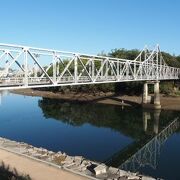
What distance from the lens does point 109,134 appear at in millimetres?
49094

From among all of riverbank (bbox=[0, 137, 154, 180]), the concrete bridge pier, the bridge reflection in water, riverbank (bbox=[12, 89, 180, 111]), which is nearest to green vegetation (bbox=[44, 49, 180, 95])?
riverbank (bbox=[12, 89, 180, 111])

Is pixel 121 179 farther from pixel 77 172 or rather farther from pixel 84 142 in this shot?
pixel 84 142

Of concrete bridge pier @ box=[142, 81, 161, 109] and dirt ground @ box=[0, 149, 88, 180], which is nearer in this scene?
dirt ground @ box=[0, 149, 88, 180]

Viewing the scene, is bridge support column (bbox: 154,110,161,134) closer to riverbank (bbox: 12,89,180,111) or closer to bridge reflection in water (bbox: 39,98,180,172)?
bridge reflection in water (bbox: 39,98,180,172)

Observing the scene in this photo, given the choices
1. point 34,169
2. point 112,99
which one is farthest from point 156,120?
point 34,169

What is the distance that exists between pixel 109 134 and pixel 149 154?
11.9 meters

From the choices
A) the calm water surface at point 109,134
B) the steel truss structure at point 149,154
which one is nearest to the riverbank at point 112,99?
the calm water surface at point 109,134

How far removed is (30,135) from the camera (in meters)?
→ 46.2

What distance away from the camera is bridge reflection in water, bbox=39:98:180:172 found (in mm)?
35375

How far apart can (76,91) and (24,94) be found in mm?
25934

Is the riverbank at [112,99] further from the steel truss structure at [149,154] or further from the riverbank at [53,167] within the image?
the riverbank at [53,167]

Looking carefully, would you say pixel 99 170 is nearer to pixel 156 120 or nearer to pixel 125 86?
pixel 156 120

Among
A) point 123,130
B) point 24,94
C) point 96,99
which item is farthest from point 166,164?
point 24,94

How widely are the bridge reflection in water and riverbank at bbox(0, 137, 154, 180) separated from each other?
8.17 meters
